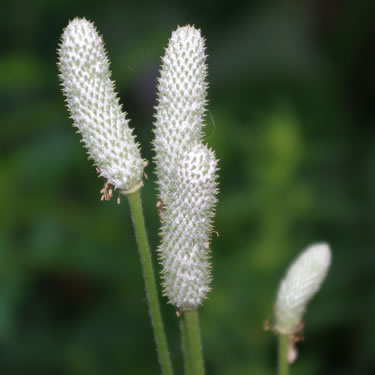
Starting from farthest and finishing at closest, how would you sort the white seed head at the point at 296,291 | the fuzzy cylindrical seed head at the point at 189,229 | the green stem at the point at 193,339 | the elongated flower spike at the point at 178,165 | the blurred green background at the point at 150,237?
the blurred green background at the point at 150,237, the white seed head at the point at 296,291, the green stem at the point at 193,339, the elongated flower spike at the point at 178,165, the fuzzy cylindrical seed head at the point at 189,229

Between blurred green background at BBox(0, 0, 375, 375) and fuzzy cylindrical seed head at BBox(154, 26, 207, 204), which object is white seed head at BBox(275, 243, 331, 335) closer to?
fuzzy cylindrical seed head at BBox(154, 26, 207, 204)

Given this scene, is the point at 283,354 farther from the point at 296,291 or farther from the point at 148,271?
the point at 148,271

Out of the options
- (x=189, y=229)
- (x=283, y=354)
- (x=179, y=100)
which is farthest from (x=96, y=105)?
(x=283, y=354)

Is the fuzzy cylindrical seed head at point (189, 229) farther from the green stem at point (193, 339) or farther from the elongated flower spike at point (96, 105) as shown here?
the elongated flower spike at point (96, 105)

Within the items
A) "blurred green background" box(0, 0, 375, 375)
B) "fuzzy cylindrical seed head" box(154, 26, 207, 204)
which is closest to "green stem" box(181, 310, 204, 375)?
"fuzzy cylindrical seed head" box(154, 26, 207, 204)

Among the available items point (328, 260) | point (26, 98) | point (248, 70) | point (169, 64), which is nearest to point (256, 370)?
point (328, 260)

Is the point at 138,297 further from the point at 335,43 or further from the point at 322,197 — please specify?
the point at 335,43

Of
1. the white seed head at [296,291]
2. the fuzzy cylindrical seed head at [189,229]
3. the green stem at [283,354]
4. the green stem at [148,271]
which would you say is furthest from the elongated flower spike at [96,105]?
the green stem at [283,354]

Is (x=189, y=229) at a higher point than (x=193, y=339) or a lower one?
higher
